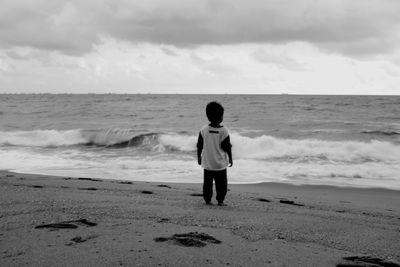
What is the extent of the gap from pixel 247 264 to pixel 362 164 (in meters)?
11.0

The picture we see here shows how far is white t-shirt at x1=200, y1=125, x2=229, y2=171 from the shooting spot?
5562mm

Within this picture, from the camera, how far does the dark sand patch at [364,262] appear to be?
3.23 metres

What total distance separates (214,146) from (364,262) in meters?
2.69

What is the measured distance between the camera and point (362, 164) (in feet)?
42.7

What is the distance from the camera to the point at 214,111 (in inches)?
214

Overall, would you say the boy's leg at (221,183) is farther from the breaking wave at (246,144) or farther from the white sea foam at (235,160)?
the breaking wave at (246,144)

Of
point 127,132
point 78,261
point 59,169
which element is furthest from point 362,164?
point 127,132

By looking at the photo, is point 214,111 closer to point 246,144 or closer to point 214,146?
point 214,146

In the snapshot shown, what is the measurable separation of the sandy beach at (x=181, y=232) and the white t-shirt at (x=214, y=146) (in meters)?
0.58

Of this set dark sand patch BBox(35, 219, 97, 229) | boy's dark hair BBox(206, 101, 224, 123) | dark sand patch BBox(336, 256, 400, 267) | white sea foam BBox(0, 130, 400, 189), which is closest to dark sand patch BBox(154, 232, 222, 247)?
dark sand patch BBox(35, 219, 97, 229)

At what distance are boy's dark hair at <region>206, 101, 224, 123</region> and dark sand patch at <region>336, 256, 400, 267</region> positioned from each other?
2648 mm

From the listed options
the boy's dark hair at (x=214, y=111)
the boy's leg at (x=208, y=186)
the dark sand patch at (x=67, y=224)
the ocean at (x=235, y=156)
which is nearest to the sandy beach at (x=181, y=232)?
the dark sand patch at (x=67, y=224)

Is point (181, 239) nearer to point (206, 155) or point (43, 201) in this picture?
point (206, 155)

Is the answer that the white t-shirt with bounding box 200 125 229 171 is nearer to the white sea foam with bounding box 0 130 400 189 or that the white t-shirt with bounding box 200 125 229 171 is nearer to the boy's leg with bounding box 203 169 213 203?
the boy's leg with bounding box 203 169 213 203
